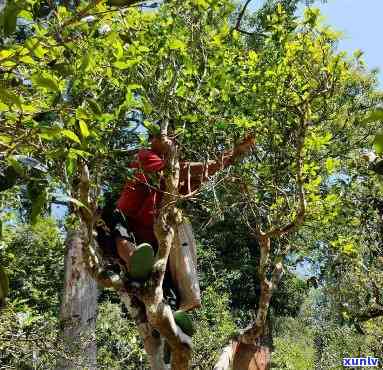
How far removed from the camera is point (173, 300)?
3.91 metres

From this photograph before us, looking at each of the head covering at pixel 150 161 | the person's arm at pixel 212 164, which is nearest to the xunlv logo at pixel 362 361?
the person's arm at pixel 212 164

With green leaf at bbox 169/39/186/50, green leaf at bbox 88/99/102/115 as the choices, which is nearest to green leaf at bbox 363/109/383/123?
green leaf at bbox 88/99/102/115

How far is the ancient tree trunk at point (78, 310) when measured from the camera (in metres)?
5.80

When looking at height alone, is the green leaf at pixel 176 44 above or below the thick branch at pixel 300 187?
above

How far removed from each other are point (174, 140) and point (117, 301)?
10386 mm

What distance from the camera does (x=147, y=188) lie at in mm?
3869

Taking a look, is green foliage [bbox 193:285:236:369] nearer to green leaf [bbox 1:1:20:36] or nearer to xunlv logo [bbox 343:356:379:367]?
xunlv logo [bbox 343:356:379:367]

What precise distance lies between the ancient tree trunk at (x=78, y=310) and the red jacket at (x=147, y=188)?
187 cm

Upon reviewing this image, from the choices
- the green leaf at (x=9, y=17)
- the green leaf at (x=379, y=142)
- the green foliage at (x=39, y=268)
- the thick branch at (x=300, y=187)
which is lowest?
the green leaf at (x=379, y=142)

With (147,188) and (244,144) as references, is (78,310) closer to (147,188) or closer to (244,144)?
(147,188)

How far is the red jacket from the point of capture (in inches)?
136

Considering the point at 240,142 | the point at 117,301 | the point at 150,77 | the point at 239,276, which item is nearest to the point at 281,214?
the point at 240,142

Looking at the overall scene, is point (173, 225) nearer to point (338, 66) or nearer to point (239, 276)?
point (338, 66)

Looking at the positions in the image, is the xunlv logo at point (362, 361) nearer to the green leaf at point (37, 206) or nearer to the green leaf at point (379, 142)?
the green leaf at point (37, 206)
